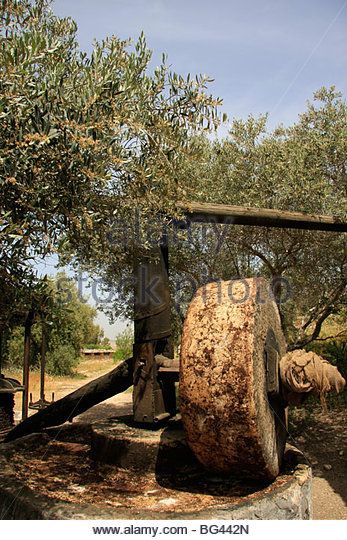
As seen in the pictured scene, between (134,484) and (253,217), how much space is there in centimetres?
368

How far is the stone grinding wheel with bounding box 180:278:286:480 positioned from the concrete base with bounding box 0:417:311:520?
29 cm

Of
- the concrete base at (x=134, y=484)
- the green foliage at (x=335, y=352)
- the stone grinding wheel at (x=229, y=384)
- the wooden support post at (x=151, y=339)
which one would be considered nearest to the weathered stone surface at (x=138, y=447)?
the concrete base at (x=134, y=484)

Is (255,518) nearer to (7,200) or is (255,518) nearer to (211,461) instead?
(211,461)

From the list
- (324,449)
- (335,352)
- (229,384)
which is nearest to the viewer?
(229,384)

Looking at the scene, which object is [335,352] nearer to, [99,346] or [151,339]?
[151,339]

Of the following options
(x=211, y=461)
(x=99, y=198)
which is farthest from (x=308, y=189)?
(x=211, y=461)

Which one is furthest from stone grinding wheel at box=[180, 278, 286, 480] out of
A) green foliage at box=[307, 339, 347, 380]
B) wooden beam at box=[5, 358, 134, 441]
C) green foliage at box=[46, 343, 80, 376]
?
green foliage at box=[46, 343, 80, 376]

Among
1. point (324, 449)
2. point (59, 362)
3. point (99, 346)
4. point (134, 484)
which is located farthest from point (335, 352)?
point (99, 346)

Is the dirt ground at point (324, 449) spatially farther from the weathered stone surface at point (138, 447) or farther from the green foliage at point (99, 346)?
the green foliage at point (99, 346)

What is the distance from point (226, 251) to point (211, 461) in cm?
788

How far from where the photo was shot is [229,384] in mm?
4195

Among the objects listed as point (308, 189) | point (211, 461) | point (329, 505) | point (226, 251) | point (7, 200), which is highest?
point (308, 189)

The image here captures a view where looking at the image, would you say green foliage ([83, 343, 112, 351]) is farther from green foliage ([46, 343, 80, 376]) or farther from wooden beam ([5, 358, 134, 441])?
wooden beam ([5, 358, 134, 441])

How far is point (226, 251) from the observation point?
12.0 metres
